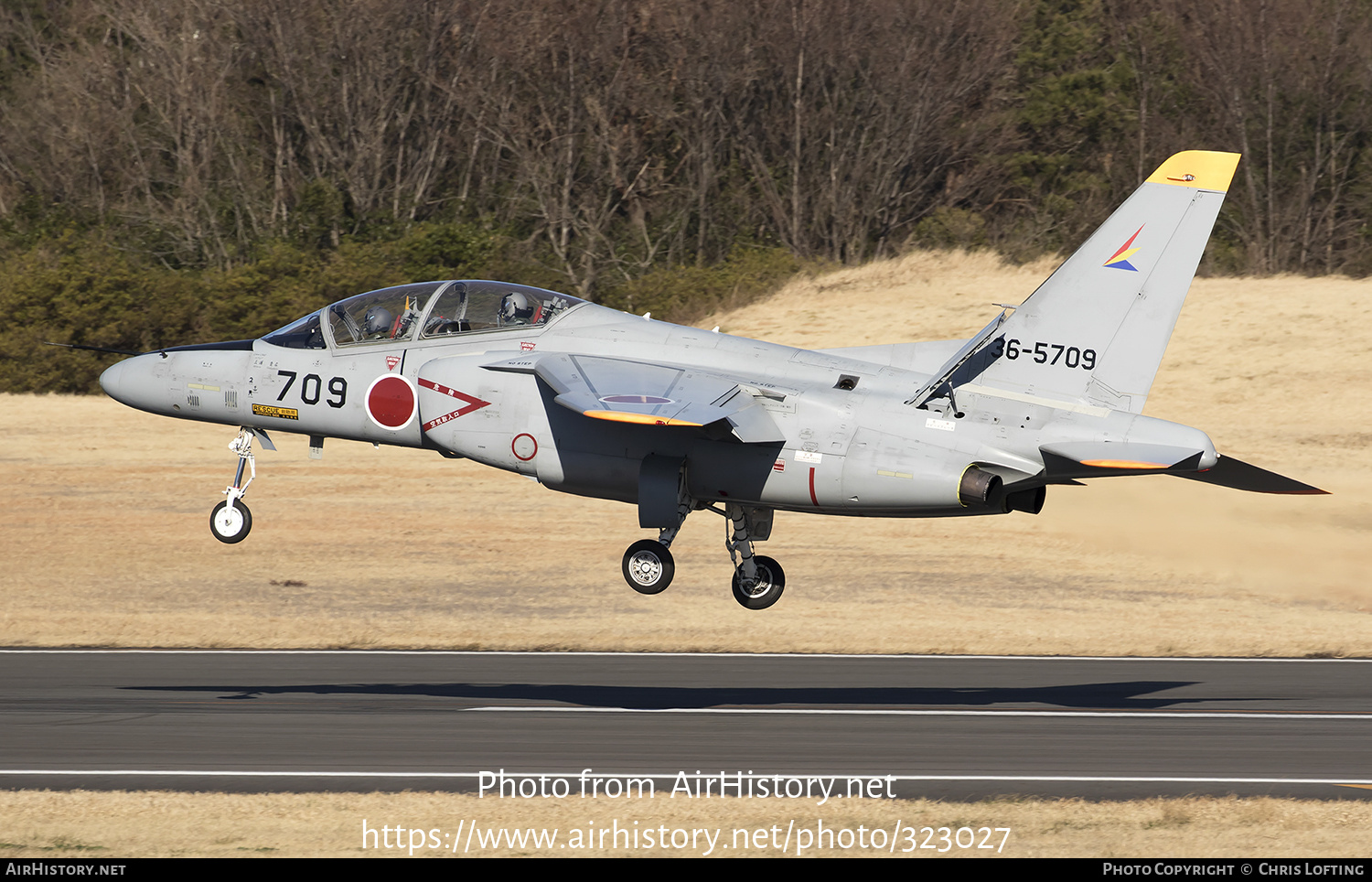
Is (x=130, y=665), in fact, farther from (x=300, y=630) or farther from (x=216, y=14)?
(x=216, y=14)

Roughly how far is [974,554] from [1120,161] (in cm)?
3178

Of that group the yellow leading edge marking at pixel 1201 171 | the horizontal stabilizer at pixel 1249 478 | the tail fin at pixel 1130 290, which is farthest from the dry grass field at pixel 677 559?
the yellow leading edge marking at pixel 1201 171

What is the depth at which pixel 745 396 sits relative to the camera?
2028cm

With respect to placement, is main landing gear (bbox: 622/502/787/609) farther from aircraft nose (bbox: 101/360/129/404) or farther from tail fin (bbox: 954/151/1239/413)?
aircraft nose (bbox: 101/360/129/404)

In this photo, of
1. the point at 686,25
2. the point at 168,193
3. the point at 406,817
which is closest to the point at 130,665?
the point at 406,817

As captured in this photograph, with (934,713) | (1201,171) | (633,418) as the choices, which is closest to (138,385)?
(633,418)

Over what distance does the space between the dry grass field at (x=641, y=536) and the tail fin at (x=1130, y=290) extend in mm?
8376

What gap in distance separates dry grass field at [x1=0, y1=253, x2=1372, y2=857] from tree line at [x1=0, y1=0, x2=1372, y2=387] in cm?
1368

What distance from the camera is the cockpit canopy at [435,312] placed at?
21453 millimetres

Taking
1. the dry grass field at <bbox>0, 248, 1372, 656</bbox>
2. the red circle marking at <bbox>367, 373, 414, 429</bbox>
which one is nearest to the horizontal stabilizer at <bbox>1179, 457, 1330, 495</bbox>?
the dry grass field at <bbox>0, 248, 1372, 656</bbox>

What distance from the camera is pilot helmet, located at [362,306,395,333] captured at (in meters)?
21.6

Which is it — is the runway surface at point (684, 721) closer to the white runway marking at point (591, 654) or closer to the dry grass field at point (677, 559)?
the white runway marking at point (591, 654)

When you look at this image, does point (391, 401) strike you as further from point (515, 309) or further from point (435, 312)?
point (515, 309)

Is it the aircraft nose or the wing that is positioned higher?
the wing
